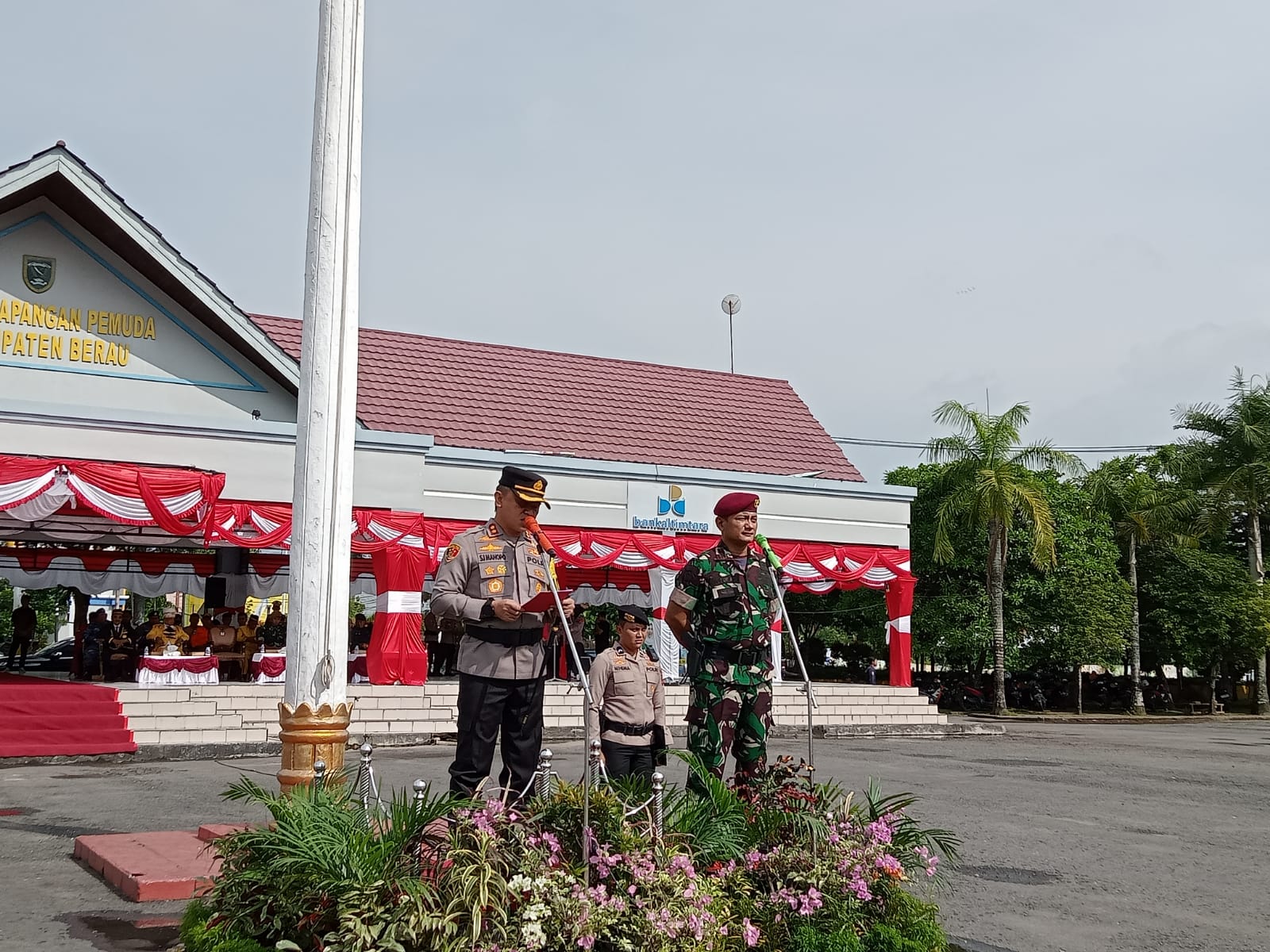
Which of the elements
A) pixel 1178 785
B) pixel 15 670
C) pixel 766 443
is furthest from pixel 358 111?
pixel 15 670

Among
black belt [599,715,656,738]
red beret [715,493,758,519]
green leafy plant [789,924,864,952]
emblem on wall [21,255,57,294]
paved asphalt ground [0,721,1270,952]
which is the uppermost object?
emblem on wall [21,255,57,294]

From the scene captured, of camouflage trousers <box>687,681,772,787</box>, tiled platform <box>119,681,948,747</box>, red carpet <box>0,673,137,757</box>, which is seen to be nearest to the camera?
camouflage trousers <box>687,681,772,787</box>

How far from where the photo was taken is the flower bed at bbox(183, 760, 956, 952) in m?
4.55

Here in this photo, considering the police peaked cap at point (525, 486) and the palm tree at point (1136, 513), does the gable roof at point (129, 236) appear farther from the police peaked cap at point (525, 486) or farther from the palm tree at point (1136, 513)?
the palm tree at point (1136, 513)

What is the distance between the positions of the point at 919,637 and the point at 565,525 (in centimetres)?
1600

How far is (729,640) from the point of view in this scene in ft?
22.9

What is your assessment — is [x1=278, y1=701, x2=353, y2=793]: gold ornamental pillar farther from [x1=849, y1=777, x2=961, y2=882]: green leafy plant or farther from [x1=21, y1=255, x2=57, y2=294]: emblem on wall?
[x1=21, y1=255, x2=57, y2=294]: emblem on wall

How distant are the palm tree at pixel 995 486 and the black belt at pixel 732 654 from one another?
24.4 meters

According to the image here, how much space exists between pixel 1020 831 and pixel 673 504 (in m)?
14.9

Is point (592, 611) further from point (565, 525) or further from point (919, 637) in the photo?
point (565, 525)

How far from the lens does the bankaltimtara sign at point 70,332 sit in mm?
18281

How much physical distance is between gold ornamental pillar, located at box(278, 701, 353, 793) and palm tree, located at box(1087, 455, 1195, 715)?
3185 centimetres

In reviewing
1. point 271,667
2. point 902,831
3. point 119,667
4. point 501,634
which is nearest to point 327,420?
point 501,634

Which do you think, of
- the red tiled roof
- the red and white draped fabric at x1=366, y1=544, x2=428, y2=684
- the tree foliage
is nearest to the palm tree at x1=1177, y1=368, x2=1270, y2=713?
the tree foliage
